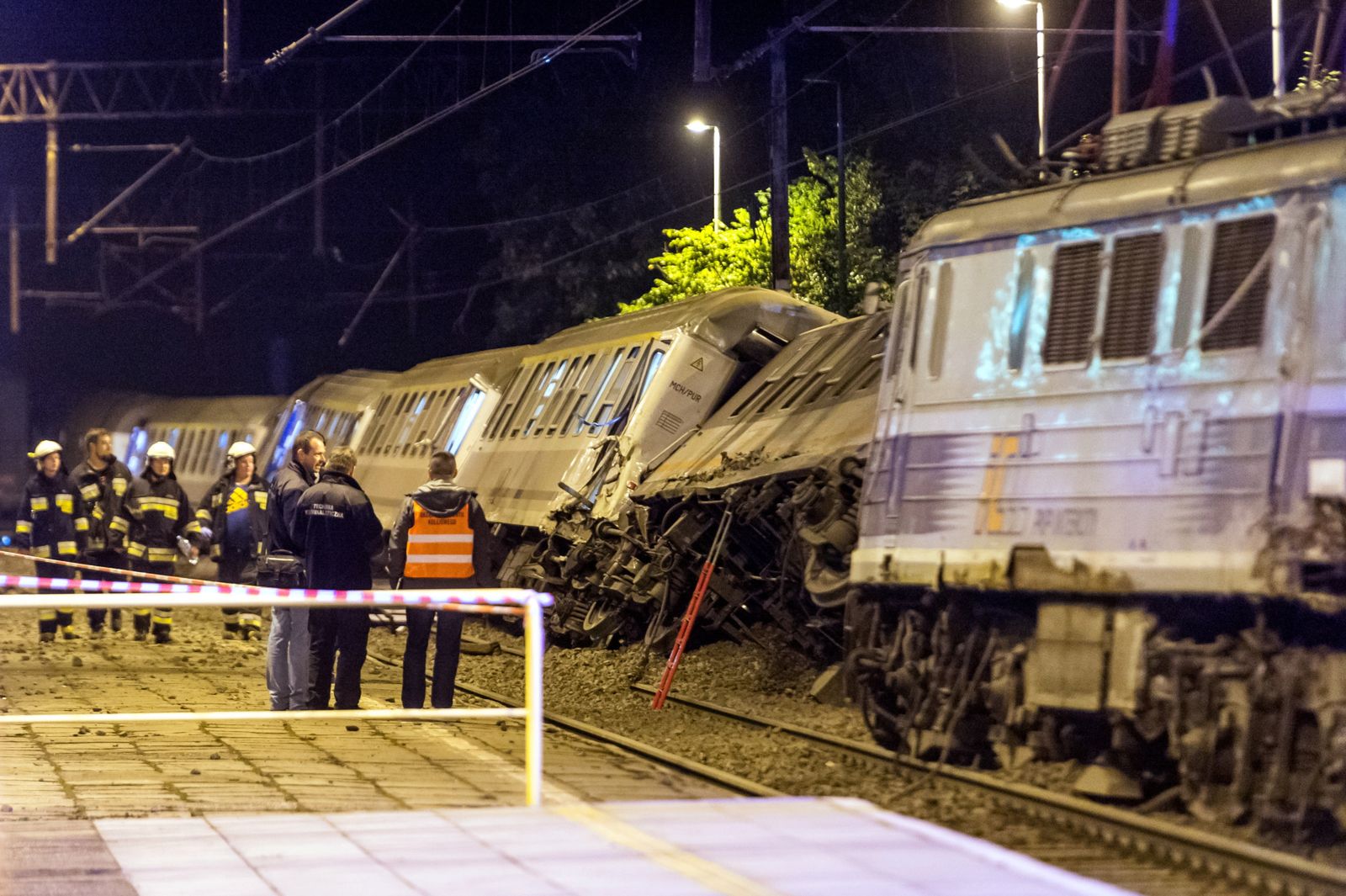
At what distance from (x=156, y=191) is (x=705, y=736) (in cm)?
3304

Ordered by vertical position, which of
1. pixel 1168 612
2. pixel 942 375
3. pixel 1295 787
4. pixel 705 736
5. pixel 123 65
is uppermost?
pixel 123 65

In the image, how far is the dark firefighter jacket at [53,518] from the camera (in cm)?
1838

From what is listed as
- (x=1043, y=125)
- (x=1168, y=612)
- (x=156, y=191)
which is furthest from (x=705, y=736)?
(x=156, y=191)

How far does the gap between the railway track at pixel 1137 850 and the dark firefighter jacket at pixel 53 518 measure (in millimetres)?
9697

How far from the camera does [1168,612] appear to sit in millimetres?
9078

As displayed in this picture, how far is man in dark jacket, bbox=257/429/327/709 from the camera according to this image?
12.7 metres

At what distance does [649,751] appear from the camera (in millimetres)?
11391

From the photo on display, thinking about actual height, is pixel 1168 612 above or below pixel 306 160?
below

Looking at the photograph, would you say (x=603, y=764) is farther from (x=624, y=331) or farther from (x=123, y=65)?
(x=123, y=65)

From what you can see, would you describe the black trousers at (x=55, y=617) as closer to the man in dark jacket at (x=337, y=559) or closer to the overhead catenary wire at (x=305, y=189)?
the man in dark jacket at (x=337, y=559)

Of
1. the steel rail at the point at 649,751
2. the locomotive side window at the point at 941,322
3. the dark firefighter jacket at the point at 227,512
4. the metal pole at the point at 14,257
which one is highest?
the metal pole at the point at 14,257

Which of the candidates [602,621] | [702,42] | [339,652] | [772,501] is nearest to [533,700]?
[339,652]

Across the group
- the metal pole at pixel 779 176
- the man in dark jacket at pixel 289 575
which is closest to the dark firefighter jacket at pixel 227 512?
the man in dark jacket at pixel 289 575

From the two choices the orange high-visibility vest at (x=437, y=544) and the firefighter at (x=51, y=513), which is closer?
the orange high-visibility vest at (x=437, y=544)
